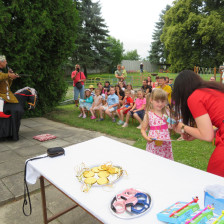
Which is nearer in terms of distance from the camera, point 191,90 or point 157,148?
point 191,90

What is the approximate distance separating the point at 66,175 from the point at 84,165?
0.74 feet

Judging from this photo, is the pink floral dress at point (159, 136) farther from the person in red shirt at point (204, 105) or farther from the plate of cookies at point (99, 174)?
the plate of cookies at point (99, 174)

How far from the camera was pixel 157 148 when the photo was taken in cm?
315

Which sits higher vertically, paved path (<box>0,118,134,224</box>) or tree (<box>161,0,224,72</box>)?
tree (<box>161,0,224,72</box>)

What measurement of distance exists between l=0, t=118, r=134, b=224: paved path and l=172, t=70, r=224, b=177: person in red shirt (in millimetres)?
1690

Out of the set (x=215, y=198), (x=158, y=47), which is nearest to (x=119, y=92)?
(x=215, y=198)

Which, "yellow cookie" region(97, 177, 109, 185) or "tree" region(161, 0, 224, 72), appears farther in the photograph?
"tree" region(161, 0, 224, 72)

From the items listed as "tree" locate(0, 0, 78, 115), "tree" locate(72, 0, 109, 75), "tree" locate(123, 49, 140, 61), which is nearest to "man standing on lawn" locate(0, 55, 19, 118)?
"tree" locate(0, 0, 78, 115)

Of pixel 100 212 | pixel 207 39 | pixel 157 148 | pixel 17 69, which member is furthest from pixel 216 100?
pixel 207 39

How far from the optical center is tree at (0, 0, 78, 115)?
6778mm

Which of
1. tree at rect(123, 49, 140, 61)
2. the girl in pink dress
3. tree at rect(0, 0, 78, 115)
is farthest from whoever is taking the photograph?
tree at rect(123, 49, 140, 61)

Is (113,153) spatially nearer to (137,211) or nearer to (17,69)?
(137,211)

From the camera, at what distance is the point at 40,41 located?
7.84m

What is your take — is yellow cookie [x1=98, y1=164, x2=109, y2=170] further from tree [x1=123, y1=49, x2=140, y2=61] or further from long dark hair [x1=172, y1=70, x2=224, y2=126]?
tree [x1=123, y1=49, x2=140, y2=61]
